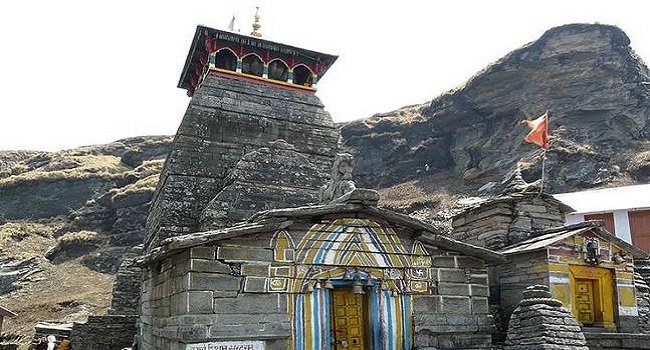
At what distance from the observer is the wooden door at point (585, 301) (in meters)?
13.1

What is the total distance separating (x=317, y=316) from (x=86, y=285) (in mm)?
31298

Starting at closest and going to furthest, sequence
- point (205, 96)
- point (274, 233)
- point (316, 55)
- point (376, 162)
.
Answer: point (274, 233) → point (205, 96) → point (316, 55) → point (376, 162)

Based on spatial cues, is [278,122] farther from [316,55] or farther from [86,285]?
[86,285]

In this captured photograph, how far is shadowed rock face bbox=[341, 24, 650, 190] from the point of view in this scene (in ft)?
157

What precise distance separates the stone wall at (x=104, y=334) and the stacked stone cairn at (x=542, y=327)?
11.6 m

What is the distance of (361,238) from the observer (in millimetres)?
10703

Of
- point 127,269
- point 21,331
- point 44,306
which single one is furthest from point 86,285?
point 127,269

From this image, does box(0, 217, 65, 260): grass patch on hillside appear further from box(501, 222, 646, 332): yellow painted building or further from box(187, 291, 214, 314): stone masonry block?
box(501, 222, 646, 332): yellow painted building

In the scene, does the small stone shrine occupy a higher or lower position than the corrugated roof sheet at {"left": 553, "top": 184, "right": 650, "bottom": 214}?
lower

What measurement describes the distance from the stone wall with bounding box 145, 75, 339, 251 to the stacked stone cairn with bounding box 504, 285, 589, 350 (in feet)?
22.8

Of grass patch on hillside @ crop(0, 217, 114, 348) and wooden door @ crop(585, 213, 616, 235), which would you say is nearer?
wooden door @ crop(585, 213, 616, 235)

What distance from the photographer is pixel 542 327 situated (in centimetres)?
1055

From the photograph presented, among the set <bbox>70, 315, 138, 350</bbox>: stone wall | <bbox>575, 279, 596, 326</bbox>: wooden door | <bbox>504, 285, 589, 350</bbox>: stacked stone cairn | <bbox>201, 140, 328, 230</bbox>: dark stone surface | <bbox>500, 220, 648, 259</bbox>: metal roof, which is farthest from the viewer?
<bbox>70, 315, 138, 350</bbox>: stone wall

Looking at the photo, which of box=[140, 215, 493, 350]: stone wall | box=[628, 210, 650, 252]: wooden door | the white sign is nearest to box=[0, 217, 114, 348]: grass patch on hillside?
box=[140, 215, 493, 350]: stone wall
